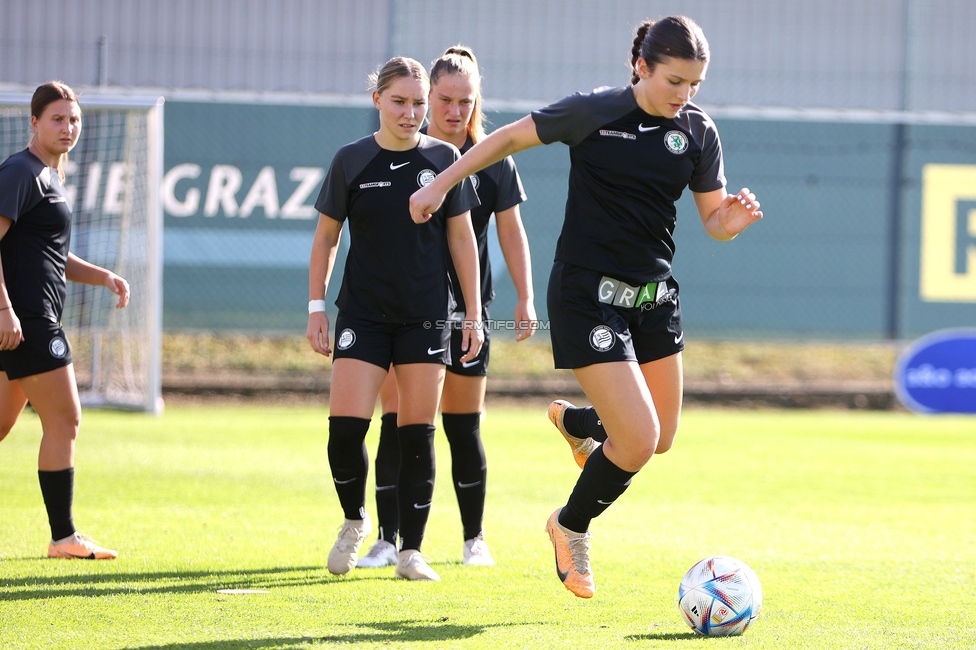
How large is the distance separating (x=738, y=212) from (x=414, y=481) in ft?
5.54

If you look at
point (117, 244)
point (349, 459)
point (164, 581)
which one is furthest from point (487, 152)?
point (117, 244)

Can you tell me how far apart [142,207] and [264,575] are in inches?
312

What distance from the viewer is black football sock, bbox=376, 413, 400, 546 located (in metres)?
5.00

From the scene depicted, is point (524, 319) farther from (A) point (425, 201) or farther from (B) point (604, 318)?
(A) point (425, 201)

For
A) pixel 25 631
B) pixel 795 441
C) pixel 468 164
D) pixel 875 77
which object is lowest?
pixel 795 441

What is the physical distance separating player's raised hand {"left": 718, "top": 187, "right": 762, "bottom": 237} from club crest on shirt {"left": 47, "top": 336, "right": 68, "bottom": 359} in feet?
9.10

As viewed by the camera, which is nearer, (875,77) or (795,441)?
(795,441)

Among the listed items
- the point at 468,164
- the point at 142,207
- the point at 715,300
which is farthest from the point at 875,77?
the point at 468,164

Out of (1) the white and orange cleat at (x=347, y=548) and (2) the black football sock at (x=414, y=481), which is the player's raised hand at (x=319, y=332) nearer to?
(2) the black football sock at (x=414, y=481)

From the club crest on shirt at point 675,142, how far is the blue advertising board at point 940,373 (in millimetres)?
10166

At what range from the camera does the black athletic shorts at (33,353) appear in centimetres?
482

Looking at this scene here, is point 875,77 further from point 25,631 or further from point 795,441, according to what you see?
point 25,631

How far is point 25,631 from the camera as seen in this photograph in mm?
3590

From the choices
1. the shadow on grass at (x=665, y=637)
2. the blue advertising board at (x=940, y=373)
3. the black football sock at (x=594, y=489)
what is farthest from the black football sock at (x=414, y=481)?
the blue advertising board at (x=940, y=373)
